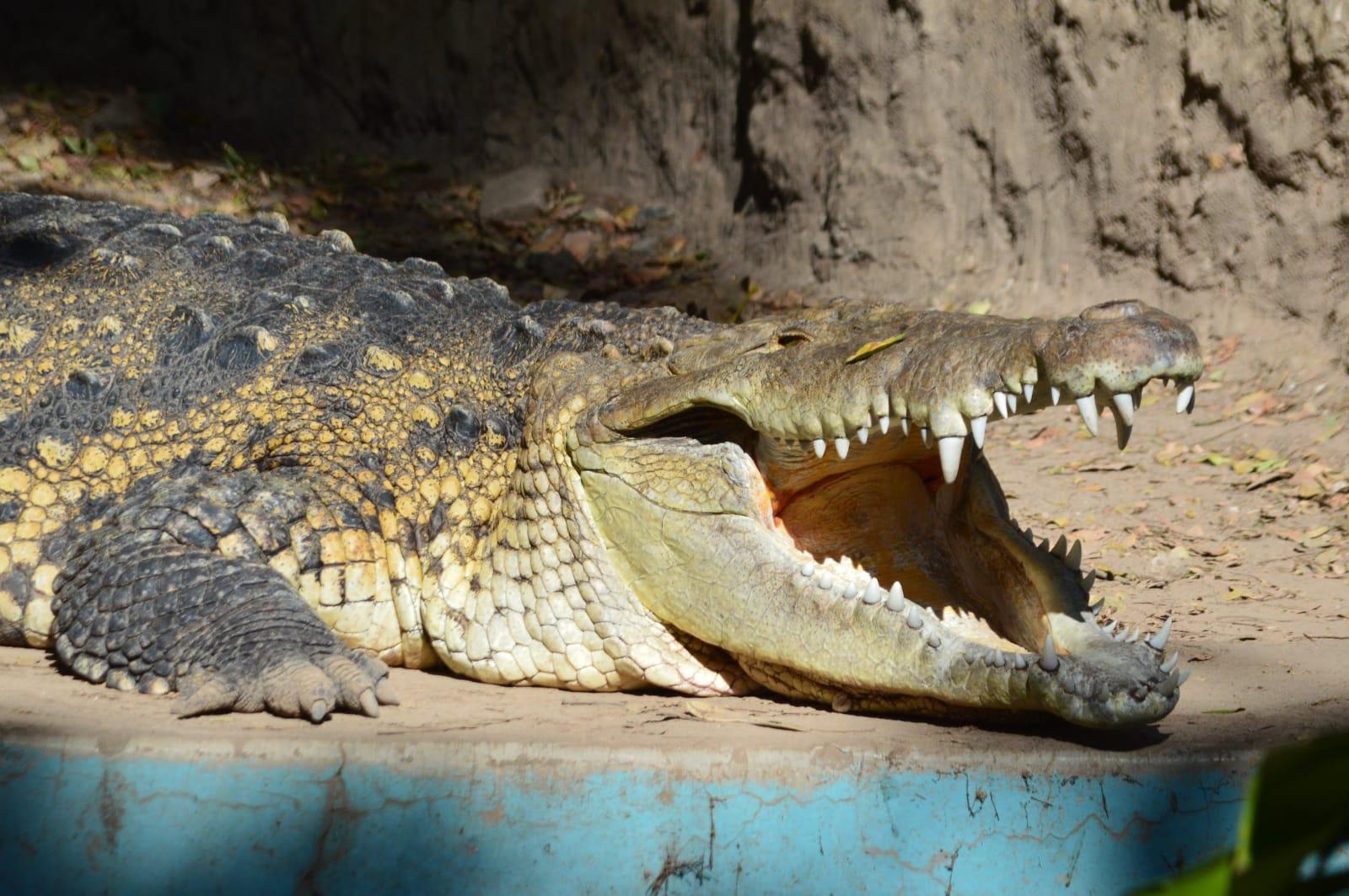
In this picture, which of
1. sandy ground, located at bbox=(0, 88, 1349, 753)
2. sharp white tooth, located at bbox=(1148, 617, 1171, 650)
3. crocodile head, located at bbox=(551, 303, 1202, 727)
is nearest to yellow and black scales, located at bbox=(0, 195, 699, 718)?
sandy ground, located at bbox=(0, 88, 1349, 753)

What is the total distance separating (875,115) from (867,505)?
466 cm

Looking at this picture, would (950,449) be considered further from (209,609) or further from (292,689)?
(209,609)

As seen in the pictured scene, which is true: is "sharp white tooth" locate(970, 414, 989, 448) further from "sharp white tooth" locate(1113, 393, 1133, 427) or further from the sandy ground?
the sandy ground

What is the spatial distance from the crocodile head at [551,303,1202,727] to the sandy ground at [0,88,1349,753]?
0.13 m

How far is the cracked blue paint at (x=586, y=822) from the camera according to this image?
2049 millimetres

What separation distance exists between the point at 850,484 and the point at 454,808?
1429 millimetres

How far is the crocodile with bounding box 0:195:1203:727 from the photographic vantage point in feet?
8.30

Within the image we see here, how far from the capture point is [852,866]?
7.09 ft

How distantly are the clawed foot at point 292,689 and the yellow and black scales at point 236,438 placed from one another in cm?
5

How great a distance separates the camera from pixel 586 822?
7.01 ft

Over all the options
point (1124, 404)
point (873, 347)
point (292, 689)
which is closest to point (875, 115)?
point (873, 347)

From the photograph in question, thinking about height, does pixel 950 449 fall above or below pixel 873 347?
below

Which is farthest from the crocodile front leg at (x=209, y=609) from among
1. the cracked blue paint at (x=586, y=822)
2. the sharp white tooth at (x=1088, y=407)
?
the sharp white tooth at (x=1088, y=407)

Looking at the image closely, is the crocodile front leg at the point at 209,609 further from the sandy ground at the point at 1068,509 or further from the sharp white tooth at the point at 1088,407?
the sharp white tooth at the point at 1088,407
